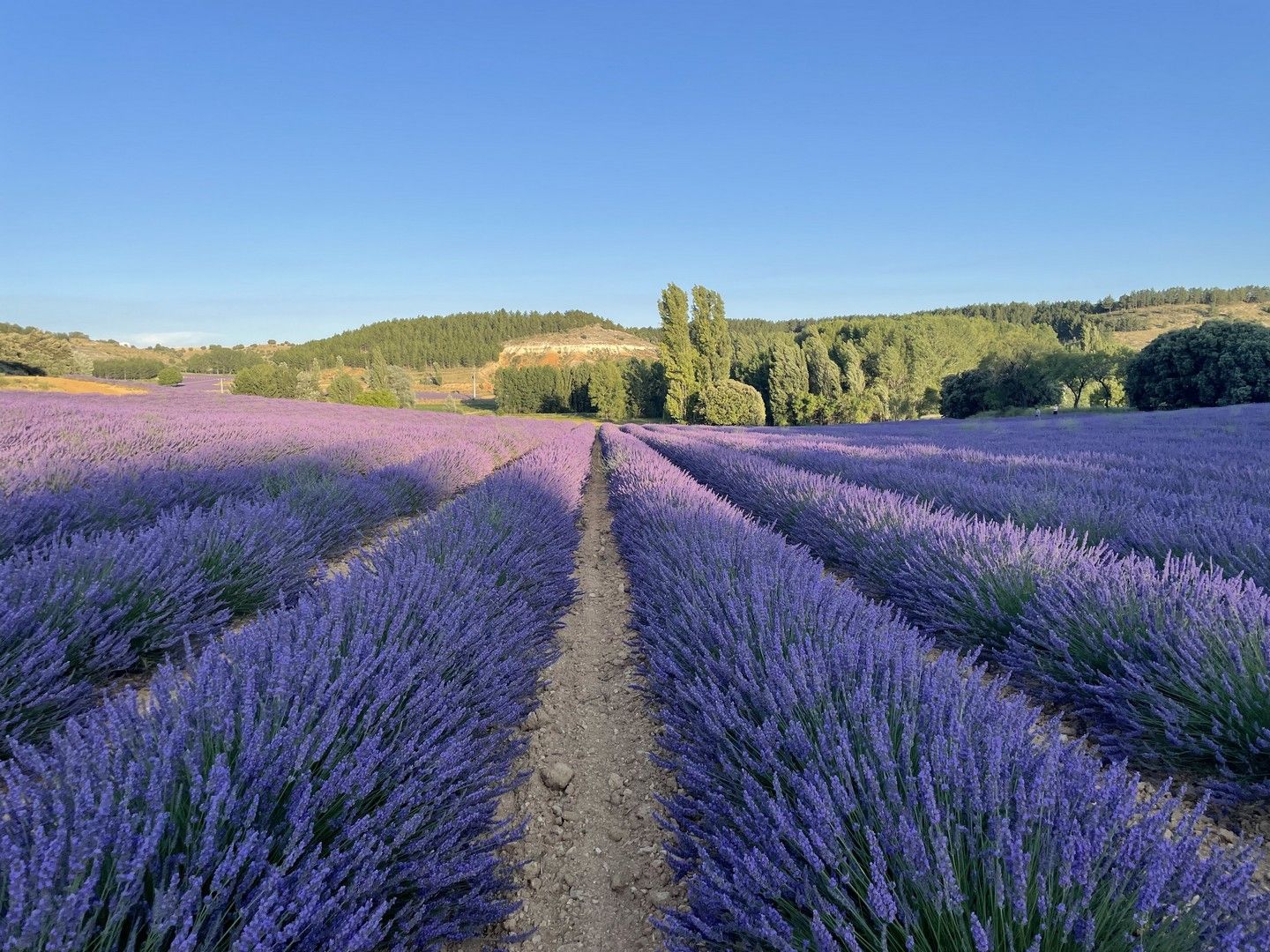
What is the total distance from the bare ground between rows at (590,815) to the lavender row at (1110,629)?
1.56 metres

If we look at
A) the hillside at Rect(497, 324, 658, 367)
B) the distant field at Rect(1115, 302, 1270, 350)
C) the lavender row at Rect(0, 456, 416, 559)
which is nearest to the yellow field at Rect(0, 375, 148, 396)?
the lavender row at Rect(0, 456, 416, 559)

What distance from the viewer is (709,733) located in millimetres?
1579

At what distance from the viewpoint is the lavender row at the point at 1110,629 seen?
1642 millimetres

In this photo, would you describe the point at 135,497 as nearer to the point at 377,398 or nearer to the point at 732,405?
the point at 732,405

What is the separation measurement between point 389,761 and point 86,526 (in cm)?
357

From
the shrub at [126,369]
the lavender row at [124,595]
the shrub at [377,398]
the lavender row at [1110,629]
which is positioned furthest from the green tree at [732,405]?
the shrub at [126,369]

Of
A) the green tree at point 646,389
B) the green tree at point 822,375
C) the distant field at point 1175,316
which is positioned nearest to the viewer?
the green tree at point 822,375

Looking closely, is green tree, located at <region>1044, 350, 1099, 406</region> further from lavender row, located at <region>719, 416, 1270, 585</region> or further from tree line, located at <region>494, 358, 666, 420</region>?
lavender row, located at <region>719, 416, 1270, 585</region>

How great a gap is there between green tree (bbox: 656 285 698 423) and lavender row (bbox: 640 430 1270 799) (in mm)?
33930

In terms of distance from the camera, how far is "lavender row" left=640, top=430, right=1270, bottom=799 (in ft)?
5.39

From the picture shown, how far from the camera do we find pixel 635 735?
2.18 meters

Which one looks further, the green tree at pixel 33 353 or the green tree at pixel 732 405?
the green tree at pixel 732 405

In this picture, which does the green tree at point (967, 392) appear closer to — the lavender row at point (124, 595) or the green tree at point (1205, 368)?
the green tree at point (1205, 368)

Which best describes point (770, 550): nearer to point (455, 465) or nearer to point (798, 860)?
point (798, 860)
